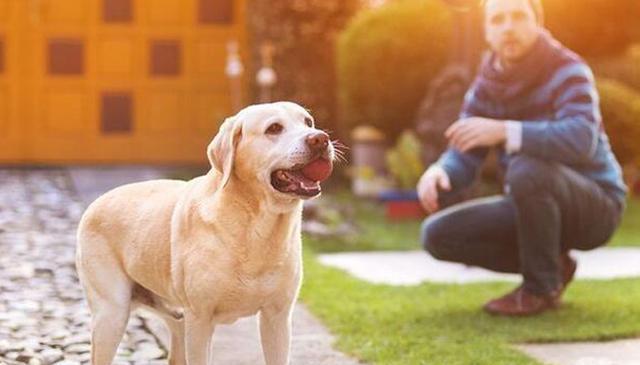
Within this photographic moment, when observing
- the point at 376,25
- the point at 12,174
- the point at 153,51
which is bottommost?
the point at 12,174

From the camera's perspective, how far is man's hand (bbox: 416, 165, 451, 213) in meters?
4.97

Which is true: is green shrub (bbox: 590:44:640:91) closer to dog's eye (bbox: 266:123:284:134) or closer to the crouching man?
the crouching man

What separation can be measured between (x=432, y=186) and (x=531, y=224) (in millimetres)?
430

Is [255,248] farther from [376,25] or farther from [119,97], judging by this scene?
[119,97]

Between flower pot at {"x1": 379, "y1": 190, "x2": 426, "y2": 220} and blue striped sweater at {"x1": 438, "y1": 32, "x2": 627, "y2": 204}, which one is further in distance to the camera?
flower pot at {"x1": 379, "y1": 190, "x2": 426, "y2": 220}

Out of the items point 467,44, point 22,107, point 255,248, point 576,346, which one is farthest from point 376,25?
point 255,248

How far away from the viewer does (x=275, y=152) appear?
3.22 metres

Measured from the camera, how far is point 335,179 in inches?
426

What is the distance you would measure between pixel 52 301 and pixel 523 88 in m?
2.23

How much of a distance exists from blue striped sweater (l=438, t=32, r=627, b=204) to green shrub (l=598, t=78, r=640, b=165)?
14.9 feet

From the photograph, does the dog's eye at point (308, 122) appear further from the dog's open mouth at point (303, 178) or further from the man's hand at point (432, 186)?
the man's hand at point (432, 186)

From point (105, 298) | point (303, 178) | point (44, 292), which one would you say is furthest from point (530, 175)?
point (44, 292)

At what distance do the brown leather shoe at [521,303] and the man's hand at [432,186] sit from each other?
1.63 ft

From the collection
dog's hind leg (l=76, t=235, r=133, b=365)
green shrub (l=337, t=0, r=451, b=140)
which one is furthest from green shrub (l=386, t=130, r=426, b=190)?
dog's hind leg (l=76, t=235, r=133, b=365)
